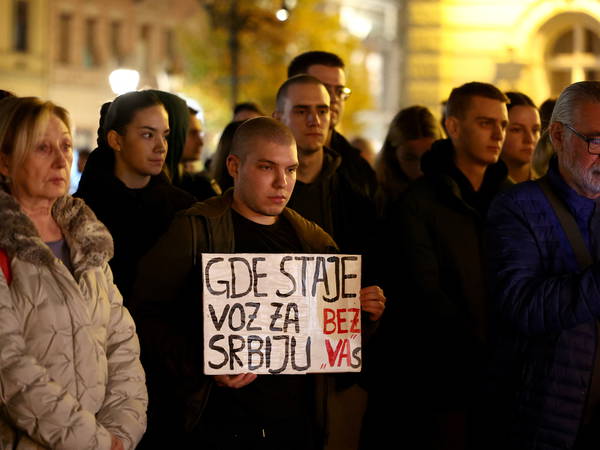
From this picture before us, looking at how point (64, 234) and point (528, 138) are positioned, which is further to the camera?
point (528, 138)

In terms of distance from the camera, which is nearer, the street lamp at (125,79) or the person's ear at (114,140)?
the person's ear at (114,140)

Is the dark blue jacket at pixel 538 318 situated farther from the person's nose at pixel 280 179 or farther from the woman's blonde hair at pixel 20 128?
the woman's blonde hair at pixel 20 128

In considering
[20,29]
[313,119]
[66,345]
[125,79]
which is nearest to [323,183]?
[313,119]

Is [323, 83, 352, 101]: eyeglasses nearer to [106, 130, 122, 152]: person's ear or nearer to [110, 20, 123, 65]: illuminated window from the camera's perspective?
[106, 130, 122, 152]: person's ear

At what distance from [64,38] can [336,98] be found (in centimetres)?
3308

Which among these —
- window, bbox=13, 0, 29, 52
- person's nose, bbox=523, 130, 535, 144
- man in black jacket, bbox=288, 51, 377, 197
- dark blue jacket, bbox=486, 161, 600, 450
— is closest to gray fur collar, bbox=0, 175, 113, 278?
dark blue jacket, bbox=486, 161, 600, 450

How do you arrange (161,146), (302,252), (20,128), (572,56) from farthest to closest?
(572,56) → (161,146) → (302,252) → (20,128)

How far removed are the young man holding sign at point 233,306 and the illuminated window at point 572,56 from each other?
18274mm

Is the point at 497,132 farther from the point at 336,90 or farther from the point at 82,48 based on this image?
the point at 82,48

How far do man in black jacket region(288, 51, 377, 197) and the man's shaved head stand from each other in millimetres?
1622

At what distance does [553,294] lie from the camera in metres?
4.30

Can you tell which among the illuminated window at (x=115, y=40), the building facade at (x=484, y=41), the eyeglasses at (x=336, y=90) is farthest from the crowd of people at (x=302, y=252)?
the illuminated window at (x=115, y=40)

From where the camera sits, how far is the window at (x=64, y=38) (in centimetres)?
3853

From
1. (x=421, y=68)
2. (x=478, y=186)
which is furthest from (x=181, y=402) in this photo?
(x=421, y=68)
